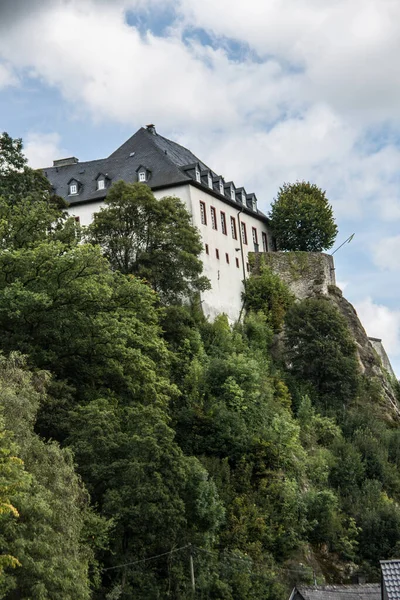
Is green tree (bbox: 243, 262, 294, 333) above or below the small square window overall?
below

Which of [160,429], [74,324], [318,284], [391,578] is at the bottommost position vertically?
[391,578]

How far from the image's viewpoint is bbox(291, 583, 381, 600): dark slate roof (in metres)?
38.0

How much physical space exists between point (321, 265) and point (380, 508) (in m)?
24.0

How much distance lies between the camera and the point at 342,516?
47656mm

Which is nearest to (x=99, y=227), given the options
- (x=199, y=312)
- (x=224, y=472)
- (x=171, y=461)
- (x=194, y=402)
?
(x=199, y=312)

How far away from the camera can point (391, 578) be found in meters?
29.7

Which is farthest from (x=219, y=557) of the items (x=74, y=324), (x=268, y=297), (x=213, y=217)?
(x=213, y=217)

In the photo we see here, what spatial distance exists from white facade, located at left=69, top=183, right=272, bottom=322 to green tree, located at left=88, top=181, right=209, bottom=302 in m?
4.95

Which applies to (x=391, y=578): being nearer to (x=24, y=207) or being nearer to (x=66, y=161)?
(x=24, y=207)

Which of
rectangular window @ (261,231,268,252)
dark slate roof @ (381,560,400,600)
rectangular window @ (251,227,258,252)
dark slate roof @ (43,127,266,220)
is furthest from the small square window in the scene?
dark slate roof @ (381,560,400,600)

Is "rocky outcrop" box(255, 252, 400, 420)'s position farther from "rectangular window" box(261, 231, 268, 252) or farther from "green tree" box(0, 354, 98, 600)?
"green tree" box(0, 354, 98, 600)

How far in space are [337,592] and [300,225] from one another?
3744cm

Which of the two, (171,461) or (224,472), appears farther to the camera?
(224,472)

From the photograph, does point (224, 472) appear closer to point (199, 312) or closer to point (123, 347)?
point (123, 347)
